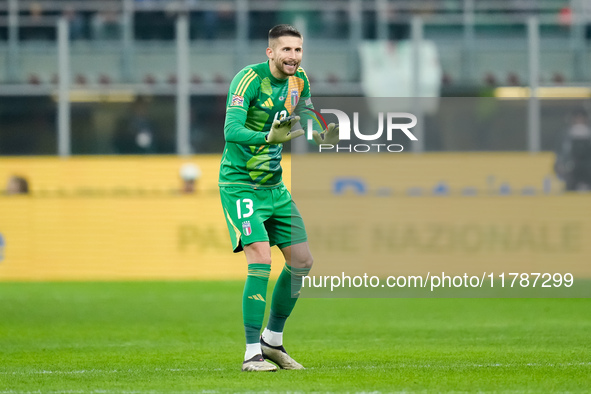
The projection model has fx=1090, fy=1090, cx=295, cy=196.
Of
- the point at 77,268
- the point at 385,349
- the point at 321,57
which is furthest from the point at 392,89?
the point at 385,349

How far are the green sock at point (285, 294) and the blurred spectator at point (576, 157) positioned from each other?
32.7 feet

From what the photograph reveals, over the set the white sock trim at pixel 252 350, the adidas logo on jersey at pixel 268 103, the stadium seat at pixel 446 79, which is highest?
the stadium seat at pixel 446 79

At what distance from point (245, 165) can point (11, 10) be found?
1246 cm

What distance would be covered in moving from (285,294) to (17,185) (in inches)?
415

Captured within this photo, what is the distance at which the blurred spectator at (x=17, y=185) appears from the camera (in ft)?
53.9

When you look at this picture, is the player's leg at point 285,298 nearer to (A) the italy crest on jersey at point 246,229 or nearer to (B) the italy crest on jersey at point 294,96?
(A) the italy crest on jersey at point 246,229

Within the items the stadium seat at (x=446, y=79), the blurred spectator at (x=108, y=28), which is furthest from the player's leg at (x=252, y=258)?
the blurred spectator at (x=108, y=28)

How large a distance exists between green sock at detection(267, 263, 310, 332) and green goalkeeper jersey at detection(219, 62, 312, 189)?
558 mm

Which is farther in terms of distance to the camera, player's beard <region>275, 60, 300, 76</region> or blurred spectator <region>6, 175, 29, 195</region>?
blurred spectator <region>6, 175, 29, 195</region>

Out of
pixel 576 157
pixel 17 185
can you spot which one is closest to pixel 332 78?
pixel 576 157

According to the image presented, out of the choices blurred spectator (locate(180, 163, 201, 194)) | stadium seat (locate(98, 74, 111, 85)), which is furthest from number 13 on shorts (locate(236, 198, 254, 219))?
stadium seat (locate(98, 74, 111, 85))

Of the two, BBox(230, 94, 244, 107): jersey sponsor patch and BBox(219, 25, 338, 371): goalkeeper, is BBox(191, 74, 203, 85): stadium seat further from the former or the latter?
BBox(230, 94, 244, 107): jersey sponsor patch

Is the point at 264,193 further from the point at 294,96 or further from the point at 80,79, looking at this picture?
the point at 80,79

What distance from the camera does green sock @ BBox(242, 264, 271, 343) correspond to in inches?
258
